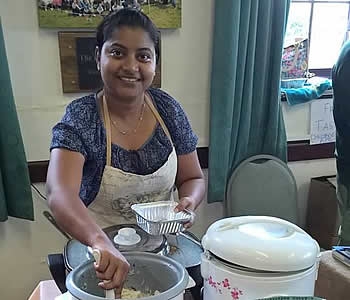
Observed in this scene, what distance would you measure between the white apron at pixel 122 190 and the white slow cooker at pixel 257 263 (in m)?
0.48

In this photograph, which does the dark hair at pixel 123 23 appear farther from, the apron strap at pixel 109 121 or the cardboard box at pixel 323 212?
the cardboard box at pixel 323 212

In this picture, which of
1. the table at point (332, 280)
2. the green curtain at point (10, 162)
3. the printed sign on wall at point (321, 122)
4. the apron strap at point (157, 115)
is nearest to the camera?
the table at point (332, 280)

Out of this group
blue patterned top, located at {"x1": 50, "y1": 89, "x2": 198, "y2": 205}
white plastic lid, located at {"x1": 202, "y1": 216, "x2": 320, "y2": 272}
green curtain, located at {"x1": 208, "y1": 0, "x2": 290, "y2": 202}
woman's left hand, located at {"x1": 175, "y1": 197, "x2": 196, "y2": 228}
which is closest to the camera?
white plastic lid, located at {"x1": 202, "y1": 216, "x2": 320, "y2": 272}

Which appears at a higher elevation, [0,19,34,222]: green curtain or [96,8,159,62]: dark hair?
[96,8,159,62]: dark hair

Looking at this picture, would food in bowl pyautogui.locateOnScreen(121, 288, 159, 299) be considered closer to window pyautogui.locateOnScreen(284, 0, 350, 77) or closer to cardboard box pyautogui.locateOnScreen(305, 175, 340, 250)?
cardboard box pyautogui.locateOnScreen(305, 175, 340, 250)

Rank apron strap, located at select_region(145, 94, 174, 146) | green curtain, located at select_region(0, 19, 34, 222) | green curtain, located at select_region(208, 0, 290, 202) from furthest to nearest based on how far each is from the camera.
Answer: green curtain, located at select_region(208, 0, 290, 202) < green curtain, located at select_region(0, 19, 34, 222) < apron strap, located at select_region(145, 94, 174, 146)

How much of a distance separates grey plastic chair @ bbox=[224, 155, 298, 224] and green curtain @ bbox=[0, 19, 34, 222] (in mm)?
904

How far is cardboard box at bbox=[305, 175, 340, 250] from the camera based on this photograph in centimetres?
226

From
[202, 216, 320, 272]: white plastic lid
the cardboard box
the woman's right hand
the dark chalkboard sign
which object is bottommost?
the cardboard box

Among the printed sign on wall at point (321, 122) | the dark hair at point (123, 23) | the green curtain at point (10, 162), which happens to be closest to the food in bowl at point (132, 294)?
the dark hair at point (123, 23)

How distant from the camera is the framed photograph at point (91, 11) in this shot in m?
1.77

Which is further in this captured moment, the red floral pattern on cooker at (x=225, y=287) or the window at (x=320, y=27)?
the window at (x=320, y=27)

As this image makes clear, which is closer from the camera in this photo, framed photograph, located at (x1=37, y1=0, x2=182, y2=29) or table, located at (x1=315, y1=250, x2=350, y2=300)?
table, located at (x1=315, y1=250, x2=350, y2=300)

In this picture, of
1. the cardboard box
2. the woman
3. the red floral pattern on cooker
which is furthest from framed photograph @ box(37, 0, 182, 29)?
the red floral pattern on cooker
